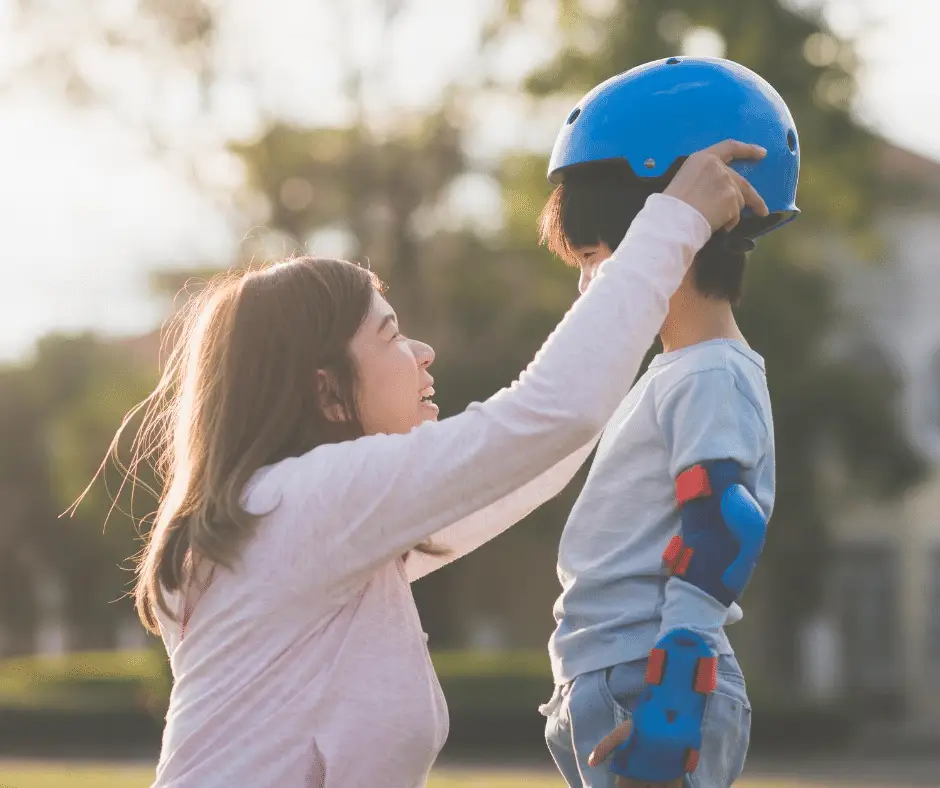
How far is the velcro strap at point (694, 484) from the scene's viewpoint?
2766 mm

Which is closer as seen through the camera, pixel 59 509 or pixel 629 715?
pixel 629 715

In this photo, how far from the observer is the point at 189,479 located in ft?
9.48

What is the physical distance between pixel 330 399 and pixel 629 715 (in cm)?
83

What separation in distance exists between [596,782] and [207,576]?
83 centimetres

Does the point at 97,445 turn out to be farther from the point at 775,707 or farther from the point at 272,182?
the point at 775,707

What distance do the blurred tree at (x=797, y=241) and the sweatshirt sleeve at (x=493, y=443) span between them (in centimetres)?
1987

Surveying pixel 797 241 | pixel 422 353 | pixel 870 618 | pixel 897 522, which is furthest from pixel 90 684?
pixel 422 353

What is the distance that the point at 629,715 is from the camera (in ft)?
9.47

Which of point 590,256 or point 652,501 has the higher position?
point 590,256

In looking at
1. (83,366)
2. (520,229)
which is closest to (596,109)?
(520,229)

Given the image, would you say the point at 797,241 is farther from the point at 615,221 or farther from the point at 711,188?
the point at 711,188

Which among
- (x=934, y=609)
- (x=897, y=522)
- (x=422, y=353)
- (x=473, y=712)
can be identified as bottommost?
(x=934, y=609)

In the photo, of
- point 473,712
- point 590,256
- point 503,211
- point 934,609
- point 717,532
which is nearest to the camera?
point 717,532

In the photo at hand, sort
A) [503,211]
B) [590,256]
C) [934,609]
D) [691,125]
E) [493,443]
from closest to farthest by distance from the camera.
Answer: [493,443]
[691,125]
[590,256]
[503,211]
[934,609]
